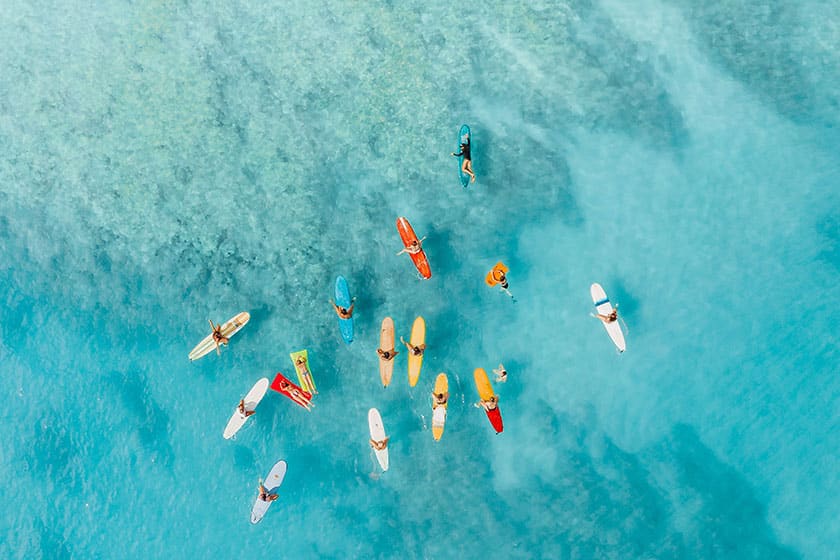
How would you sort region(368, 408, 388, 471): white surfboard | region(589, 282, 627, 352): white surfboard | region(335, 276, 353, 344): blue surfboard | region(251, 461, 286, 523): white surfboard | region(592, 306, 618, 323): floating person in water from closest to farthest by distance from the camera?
region(592, 306, 618, 323): floating person in water, region(589, 282, 627, 352): white surfboard, region(335, 276, 353, 344): blue surfboard, region(368, 408, 388, 471): white surfboard, region(251, 461, 286, 523): white surfboard

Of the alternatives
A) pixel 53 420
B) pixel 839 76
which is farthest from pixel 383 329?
pixel 839 76

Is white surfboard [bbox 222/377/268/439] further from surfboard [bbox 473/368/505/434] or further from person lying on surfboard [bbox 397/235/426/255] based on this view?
surfboard [bbox 473/368/505/434]

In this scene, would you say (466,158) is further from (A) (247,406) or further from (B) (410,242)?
(A) (247,406)

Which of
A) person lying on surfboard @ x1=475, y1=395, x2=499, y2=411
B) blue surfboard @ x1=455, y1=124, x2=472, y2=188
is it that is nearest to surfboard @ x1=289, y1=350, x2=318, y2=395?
person lying on surfboard @ x1=475, y1=395, x2=499, y2=411

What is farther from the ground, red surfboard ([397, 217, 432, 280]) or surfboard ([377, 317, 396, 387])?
red surfboard ([397, 217, 432, 280])

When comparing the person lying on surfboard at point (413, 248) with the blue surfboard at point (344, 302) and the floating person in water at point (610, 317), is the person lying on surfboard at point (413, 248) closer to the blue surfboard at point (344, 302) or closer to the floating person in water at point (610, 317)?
the blue surfboard at point (344, 302)

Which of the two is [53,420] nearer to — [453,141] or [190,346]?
[190,346]
